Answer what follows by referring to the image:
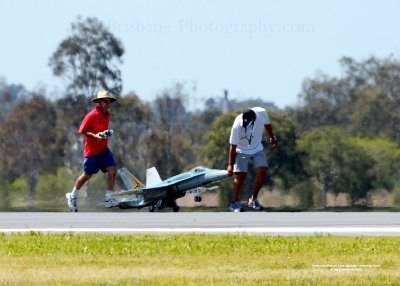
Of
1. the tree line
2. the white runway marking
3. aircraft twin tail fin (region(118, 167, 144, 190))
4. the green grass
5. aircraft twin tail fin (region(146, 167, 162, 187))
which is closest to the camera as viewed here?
the green grass

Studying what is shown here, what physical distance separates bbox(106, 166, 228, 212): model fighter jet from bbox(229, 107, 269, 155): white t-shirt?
60.5 ft

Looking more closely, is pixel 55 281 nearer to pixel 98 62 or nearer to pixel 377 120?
pixel 98 62

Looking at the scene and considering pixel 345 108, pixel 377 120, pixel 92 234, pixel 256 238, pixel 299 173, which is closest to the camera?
pixel 256 238

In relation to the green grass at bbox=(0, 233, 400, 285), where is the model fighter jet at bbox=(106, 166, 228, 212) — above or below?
above

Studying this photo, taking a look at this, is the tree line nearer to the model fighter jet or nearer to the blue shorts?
the model fighter jet

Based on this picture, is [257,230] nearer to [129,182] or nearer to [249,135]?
[249,135]

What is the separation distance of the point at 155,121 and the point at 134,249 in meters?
71.3

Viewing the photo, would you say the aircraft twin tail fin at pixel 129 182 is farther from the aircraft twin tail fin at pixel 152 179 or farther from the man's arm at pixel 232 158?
the man's arm at pixel 232 158

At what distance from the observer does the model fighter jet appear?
40094 millimetres

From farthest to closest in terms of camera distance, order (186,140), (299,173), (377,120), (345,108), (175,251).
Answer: (345,108), (377,120), (186,140), (299,173), (175,251)

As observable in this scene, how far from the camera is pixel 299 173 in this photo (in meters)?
74.1

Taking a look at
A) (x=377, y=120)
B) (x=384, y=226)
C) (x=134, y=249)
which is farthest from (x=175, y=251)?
(x=377, y=120)

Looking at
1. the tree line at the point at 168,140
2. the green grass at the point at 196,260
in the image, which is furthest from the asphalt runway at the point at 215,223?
the tree line at the point at 168,140

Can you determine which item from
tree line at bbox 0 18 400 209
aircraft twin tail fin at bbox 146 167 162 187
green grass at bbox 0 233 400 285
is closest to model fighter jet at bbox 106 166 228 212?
aircraft twin tail fin at bbox 146 167 162 187
